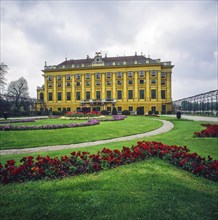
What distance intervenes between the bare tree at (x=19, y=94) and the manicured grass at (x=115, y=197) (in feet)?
117

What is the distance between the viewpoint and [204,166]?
4.50 meters

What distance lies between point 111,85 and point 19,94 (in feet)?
93.0

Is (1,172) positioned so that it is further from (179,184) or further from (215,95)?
(215,95)

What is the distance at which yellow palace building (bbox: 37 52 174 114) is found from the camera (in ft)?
155

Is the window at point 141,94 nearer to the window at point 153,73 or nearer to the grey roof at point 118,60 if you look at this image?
the window at point 153,73

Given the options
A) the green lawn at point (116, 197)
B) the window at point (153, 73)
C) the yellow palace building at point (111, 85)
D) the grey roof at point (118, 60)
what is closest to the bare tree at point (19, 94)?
the yellow palace building at point (111, 85)

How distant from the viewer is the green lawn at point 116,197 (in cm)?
279

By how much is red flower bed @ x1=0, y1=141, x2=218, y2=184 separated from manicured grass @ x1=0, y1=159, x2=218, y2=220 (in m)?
0.28

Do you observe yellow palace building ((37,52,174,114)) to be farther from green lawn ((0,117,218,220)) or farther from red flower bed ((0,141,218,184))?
green lawn ((0,117,218,220))

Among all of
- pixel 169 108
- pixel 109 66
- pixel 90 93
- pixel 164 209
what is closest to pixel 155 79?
pixel 169 108

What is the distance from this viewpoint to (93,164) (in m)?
4.75

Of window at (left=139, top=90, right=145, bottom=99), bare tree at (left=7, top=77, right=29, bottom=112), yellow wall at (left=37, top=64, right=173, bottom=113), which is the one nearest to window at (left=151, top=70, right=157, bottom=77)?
yellow wall at (left=37, top=64, right=173, bottom=113)

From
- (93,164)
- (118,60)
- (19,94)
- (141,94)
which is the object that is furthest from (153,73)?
(93,164)

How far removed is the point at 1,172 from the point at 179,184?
14.2 ft
